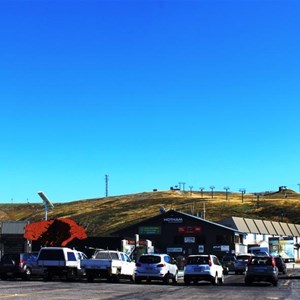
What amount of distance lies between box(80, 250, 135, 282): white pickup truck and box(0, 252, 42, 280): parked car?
13.4ft

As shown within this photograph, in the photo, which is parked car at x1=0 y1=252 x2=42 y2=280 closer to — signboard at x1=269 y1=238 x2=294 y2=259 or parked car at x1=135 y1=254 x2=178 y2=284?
parked car at x1=135 y1=254 x2=178 y2=284

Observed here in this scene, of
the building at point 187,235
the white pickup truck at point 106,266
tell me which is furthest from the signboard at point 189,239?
the white pickup truck at point 106,266

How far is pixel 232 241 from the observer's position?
87.1 metres

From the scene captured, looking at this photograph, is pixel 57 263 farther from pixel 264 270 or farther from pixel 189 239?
pixel 189 239

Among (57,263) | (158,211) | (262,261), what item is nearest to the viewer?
(262,261)

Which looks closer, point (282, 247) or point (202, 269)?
point (202, 269)

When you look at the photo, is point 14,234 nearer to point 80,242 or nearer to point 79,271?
point 80,242

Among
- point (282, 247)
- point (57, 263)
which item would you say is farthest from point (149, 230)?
point (57, 263)

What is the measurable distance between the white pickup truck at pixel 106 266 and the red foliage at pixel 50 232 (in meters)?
28.8

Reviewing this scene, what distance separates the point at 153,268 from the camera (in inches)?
1294

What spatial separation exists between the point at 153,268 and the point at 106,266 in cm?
272

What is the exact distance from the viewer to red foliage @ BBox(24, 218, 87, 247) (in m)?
63.2

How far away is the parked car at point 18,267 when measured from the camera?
36.5m

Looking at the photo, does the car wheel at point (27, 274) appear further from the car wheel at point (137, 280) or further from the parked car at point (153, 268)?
the parked car at point (153, 268)
